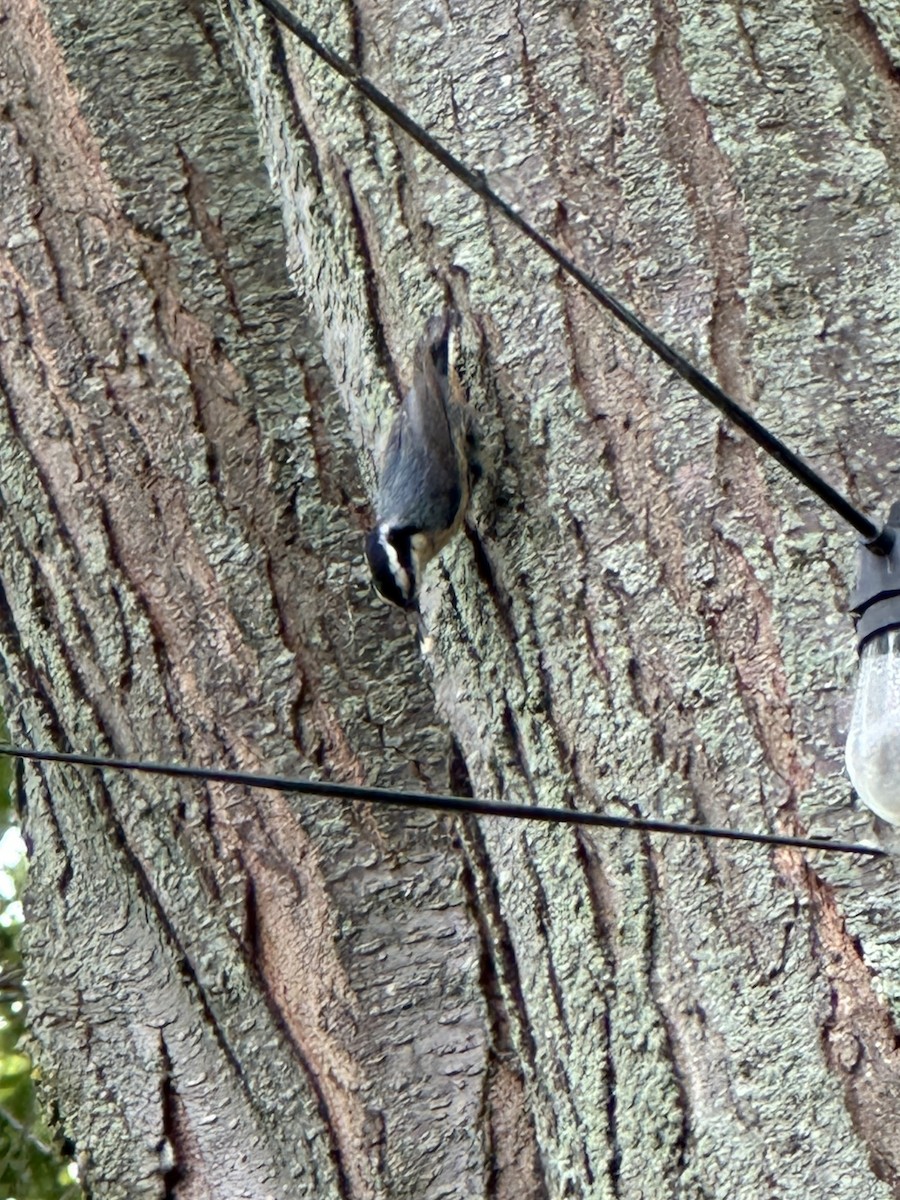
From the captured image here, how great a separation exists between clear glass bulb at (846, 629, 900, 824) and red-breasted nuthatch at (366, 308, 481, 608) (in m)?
0.52

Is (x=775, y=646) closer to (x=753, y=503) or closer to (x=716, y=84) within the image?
(x=753, y=503)

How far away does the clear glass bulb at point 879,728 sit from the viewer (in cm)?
113

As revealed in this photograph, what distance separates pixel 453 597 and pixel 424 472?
0.22m

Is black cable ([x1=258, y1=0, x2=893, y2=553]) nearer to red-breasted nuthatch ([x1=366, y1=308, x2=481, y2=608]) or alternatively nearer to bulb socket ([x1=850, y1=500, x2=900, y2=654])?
bulb socket ([x1=850, y1=500, x2=900, y2=654])

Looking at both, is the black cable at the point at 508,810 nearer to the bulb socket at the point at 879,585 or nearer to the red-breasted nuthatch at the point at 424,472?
the bulb socket at the point at 879,585

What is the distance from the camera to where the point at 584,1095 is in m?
1.50

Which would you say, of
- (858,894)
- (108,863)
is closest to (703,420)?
(858,894)

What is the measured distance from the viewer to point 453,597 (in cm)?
163

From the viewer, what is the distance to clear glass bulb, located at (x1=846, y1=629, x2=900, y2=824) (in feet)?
3.72

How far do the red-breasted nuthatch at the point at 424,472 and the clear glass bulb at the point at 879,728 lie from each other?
1.70 ft

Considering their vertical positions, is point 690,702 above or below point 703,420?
below

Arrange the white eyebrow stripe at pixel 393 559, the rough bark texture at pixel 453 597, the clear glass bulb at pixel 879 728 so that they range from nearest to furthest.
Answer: the clear glass bulb at pixel 879 728 < the rough bark texture at pixel 453 597 < the white eyebrow stripe at pixel 393 559

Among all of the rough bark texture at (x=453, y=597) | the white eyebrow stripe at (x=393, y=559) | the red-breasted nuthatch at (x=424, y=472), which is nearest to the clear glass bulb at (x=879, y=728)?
the rough bark texture at (x=453, y=597)

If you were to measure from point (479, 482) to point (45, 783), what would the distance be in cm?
69
